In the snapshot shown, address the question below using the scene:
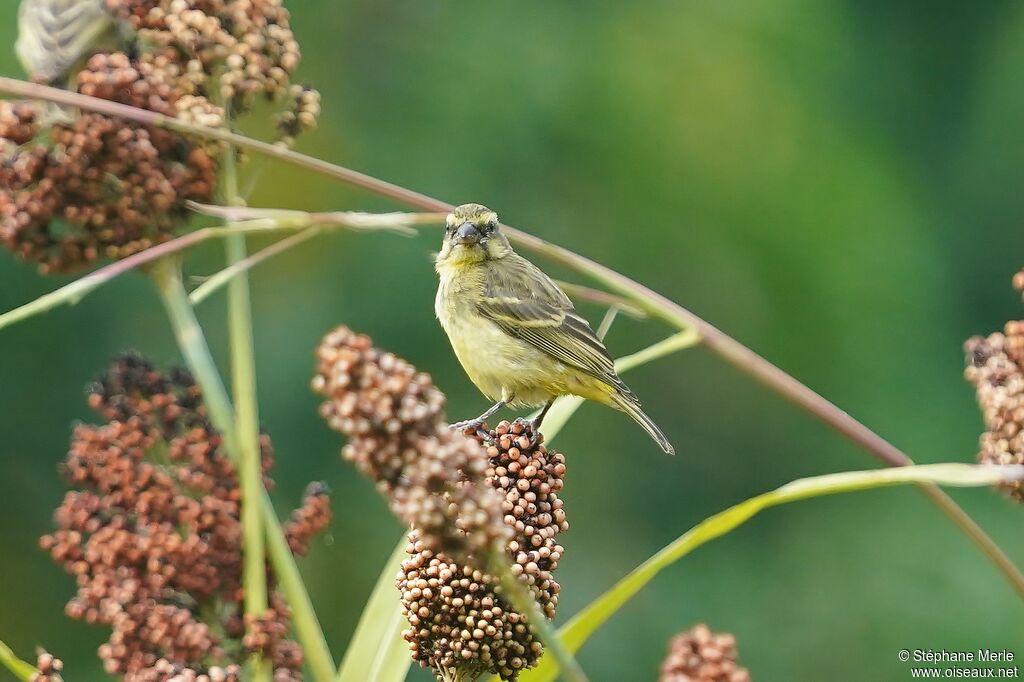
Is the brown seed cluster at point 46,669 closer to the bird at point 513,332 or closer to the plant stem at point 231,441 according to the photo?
the plant stem at point 231,441

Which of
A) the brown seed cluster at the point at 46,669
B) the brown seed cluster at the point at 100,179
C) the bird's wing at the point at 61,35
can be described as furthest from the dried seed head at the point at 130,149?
the brown seed cluster at the point at 46,669

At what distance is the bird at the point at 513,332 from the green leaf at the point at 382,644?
44.6 inches

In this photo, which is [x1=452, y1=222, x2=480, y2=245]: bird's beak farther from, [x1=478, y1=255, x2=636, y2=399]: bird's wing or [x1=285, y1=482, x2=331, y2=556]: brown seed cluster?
[x1=285, y1=482, x2=331, y2=556]: brown seed cluster

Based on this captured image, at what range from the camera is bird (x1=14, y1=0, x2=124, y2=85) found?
2.64 meters

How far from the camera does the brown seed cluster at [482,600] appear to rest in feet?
5.85

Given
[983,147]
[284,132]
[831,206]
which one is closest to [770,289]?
[831,206]

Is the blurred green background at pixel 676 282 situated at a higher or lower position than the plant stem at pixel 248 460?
higher

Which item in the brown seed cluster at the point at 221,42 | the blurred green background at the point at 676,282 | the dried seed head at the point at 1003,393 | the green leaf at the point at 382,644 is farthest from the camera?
the blurred green background at the point at 676,282

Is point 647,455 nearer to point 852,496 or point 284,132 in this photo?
point 852,496

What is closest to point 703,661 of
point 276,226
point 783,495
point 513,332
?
point 783,495

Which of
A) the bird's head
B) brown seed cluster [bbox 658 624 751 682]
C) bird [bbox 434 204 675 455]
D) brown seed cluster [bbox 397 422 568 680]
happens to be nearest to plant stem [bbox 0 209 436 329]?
brown seed cluster [bbox 397 422 568 680]

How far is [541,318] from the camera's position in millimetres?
3500

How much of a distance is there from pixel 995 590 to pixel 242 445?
16.9 ft

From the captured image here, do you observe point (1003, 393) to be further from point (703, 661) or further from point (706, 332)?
point (703, 661)
